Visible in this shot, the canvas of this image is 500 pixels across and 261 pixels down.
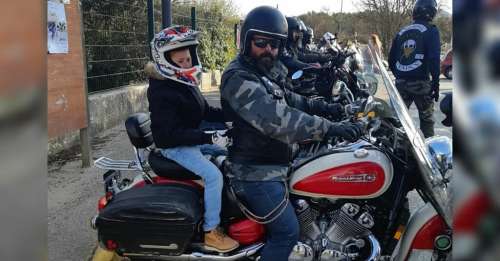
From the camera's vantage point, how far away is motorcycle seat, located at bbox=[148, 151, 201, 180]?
311cm

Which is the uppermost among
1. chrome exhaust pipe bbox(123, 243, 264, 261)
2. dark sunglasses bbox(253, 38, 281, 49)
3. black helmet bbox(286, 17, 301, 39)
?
black helmet bbox(286, 17, 301, 39)

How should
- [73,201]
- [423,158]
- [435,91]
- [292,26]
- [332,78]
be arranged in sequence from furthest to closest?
[292,26]
[332,78]
[435,91]
[73,201]
[423,158]

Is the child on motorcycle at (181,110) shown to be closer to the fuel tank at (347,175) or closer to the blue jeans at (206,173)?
the blue jeans at (206,173)

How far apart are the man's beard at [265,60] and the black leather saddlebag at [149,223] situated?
2.85ft

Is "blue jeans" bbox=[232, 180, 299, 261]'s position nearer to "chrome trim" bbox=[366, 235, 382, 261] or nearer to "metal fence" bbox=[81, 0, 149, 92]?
"chrome trim" bbox=[366, 235, 382, 261]

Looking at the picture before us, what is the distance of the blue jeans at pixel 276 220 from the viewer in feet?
8.76

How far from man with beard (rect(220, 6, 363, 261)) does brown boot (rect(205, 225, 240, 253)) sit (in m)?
0.20

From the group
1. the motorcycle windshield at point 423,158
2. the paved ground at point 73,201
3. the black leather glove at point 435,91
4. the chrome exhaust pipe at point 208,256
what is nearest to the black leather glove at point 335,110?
the motorcycle windshield at point 423,158

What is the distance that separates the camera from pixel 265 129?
2.60 metres

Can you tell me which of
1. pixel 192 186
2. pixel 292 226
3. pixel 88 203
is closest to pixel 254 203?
pixel 292 226

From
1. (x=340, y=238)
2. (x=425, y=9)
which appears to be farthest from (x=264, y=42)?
(x=425, y=9)

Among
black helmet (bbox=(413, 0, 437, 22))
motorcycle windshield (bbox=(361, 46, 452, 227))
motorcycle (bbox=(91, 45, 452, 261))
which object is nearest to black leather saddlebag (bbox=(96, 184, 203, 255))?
motorcycle (bbox=(91, 45, 452, 261))

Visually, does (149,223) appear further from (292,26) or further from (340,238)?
(292,26)

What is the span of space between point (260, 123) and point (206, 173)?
1.95ft
